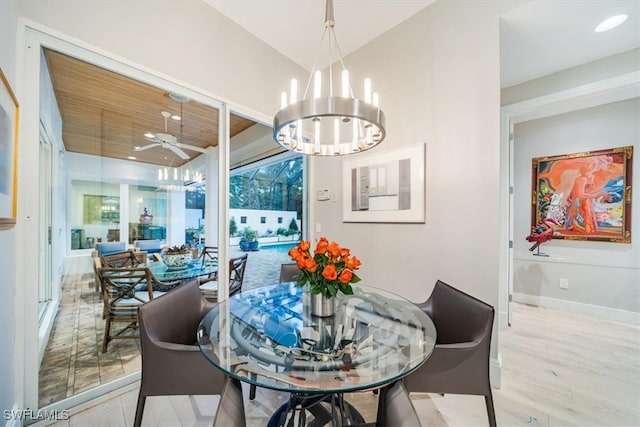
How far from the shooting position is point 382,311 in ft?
5.43

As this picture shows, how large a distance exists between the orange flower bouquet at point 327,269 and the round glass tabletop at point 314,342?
21 centimetres

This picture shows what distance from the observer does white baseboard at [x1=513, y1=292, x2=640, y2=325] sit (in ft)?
9.52

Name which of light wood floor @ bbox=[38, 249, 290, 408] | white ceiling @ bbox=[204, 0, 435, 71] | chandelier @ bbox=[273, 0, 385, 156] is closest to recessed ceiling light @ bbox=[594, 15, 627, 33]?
white ceiling @ bbox=[204, 0, 435, 71]

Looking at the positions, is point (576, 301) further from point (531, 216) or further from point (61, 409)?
point (61, 409)

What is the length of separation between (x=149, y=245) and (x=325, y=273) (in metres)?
1.65

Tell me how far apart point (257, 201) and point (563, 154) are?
414 cm

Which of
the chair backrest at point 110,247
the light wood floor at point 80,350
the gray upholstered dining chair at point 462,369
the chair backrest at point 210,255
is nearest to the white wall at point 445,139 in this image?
the gray upholstered dining chair at point 462,369

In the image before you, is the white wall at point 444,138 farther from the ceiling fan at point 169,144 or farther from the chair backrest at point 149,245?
the chair backrest at point 149,245

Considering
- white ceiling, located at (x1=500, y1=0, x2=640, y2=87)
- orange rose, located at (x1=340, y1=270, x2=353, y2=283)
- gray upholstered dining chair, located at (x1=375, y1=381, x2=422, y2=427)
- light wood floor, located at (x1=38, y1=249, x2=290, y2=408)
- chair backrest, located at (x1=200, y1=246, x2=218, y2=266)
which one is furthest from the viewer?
chair backrest, located at (x1=200, y1=246, x2=218, y2=266)

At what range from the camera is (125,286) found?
79.4 inches

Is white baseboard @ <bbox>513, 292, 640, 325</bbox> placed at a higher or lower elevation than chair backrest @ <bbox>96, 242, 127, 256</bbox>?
lower

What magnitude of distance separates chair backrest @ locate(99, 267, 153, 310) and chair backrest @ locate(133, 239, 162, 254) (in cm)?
16

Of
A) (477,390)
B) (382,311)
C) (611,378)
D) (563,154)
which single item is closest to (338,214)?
(382,311)

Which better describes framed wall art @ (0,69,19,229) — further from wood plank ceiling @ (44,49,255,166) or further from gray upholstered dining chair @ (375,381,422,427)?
gray upholstered dining chair @ (375,381,422,427)
